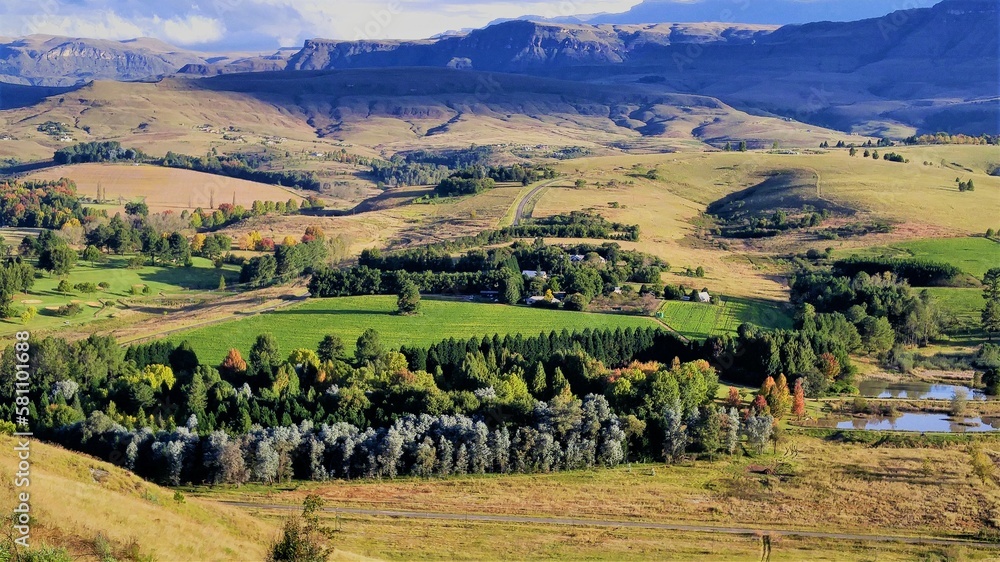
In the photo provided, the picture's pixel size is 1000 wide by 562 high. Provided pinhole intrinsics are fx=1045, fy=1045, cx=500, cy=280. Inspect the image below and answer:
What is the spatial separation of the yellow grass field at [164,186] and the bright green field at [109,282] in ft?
146

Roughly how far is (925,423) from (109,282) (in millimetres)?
58480

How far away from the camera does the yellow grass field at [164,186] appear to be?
452ft

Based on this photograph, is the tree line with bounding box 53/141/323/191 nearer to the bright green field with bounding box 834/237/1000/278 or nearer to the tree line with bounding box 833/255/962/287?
the bright green field with bounding box 834/237/1000/278

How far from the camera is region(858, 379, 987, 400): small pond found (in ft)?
181

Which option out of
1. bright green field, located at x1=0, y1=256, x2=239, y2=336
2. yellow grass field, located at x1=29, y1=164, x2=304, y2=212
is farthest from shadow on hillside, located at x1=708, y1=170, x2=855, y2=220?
yellow grass field, located at x1=29, y1=164, x2=304, y2=212

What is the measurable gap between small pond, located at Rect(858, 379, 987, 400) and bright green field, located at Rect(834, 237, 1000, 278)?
97.1ft

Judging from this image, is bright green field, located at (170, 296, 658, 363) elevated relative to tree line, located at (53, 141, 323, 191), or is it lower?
lower

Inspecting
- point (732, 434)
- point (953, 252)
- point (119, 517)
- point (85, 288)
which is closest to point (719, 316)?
point (732, 434)

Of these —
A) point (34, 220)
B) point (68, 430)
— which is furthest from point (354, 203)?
point (68, 430)

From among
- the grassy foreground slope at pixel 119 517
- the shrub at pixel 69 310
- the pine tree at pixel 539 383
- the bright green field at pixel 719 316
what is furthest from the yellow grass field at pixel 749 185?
the grassy foreground slope at pixel 119 517

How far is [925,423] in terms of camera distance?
50562 millimetres

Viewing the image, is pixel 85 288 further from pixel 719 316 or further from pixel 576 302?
pixel 719 316

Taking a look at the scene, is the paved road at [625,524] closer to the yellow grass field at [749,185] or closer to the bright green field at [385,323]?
the bright green field at [385,323]

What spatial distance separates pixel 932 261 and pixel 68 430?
222 feet
